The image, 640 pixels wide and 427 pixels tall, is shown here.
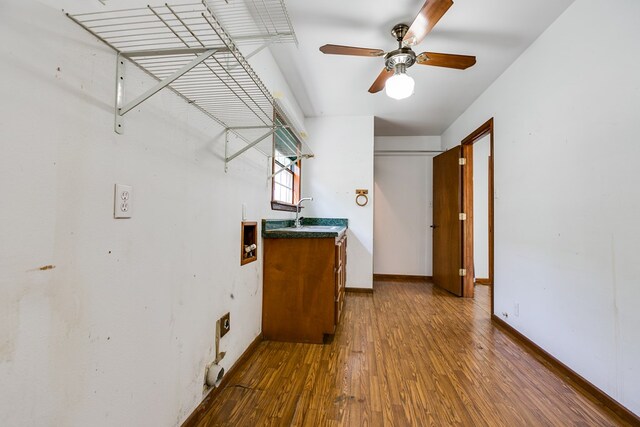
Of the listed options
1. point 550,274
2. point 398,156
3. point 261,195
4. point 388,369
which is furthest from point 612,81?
point 398,156

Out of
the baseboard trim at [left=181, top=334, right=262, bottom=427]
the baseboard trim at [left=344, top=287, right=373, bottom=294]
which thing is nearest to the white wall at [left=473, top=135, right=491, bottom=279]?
the baseboard trim at [left=344, top=287, right=373, bottom=294]

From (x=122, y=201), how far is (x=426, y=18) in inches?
73.7

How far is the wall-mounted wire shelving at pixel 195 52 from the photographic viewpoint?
78 centimetres

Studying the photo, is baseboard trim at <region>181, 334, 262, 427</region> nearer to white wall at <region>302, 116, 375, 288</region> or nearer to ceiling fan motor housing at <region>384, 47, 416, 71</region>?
white wall at <region>302, 116, 375, 288</region>

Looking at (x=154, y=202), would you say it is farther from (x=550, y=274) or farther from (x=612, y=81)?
(x=550, y=274)

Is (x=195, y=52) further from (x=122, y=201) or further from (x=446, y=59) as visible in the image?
(x=446, y=59)

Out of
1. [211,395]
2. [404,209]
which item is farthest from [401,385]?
[404,209]

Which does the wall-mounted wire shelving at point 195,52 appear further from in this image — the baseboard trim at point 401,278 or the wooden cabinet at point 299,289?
the baseboard trim at point 401,278

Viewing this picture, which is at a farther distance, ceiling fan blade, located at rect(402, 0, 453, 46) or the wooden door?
the wooden door

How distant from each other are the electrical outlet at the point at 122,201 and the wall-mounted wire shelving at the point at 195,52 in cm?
19

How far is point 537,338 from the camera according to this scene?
2098 millimetres

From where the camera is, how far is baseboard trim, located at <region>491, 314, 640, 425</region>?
138cm

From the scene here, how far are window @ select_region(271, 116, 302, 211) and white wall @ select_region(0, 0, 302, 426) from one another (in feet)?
4.02

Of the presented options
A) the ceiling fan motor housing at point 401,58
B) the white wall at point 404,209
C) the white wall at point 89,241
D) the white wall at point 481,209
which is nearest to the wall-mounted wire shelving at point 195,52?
the white wall at point 89,241
